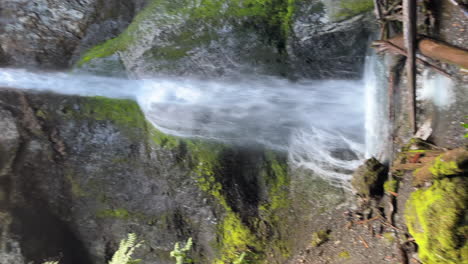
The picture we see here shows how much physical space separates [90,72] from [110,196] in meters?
1.67

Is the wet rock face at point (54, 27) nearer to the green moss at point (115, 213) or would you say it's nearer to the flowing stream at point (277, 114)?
the flowing stream at point (277, 114)

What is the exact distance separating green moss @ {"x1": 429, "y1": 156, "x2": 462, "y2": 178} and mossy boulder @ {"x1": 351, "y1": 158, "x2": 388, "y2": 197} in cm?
86

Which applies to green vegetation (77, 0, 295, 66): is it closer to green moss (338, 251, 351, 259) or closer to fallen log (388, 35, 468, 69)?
fallen log (388, 35, 468, 69)

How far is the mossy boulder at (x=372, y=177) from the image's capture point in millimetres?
3572

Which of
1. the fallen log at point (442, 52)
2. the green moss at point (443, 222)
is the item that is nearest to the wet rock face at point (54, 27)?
the fallen log at point (442, 52)

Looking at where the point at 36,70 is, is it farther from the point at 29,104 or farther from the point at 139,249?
the point at 139,249

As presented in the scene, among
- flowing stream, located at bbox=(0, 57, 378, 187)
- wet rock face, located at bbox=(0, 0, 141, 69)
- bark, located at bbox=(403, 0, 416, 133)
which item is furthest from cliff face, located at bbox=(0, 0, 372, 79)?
bark, located at bbox=(403, 0, 416, 133)

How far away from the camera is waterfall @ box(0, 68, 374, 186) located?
4203mm

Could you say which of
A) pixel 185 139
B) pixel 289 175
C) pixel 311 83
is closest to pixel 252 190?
pixel 289 175

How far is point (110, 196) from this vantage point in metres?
4.61

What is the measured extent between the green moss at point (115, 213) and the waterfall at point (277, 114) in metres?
1.24

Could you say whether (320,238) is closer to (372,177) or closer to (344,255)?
(344,255)

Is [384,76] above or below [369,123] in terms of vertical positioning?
above

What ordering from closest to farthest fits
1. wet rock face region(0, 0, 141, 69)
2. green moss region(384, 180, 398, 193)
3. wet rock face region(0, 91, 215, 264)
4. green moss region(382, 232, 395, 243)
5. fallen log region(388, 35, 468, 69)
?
fallen log region(388, 35, 468, 69), green moss region(382, 232, 395, 243), green moss region(384, 180, 398, 193), wet rock face region(0, 91, 215, 264), wet rock face region(0, 0, 141, 69)
